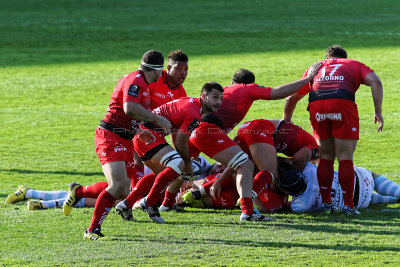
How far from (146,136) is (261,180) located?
1.57m

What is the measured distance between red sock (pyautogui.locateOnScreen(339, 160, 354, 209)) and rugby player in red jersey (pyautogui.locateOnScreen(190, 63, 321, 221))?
0.98 metres

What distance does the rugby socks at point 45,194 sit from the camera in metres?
10.1

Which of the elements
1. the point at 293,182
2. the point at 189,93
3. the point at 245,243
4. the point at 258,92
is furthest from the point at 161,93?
the point at 189,93

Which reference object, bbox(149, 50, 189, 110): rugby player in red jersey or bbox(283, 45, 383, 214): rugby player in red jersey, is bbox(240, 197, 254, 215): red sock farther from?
bbox(149, 50, 189, 110): rugby player in red jersey

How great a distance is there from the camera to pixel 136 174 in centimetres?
992

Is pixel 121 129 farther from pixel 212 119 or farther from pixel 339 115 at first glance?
pixel 339 115

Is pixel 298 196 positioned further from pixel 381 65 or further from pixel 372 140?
pixel 381 65

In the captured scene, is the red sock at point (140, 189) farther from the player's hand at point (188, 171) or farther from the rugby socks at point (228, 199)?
the rugby socks at point (228, 199)

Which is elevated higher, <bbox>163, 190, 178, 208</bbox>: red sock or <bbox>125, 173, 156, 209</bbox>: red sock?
<bbox>125, 173, 156, 209</bbox>: red sock

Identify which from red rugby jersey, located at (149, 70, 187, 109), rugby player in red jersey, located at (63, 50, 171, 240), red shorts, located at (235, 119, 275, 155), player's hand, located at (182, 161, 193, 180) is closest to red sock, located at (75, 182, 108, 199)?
player's hand, located at (182, 161, 193, 180)

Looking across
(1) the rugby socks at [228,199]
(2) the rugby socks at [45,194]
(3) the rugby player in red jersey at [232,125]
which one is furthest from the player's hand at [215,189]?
(2) the rugby socks at [45,194]

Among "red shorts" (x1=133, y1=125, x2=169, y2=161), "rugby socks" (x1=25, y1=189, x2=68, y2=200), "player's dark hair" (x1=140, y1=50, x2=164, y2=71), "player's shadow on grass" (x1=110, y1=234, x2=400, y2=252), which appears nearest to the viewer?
"player's shadow on grass" (x1=110, y1=234, x2=400, y2=252)

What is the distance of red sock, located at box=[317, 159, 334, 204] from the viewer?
9.02 m

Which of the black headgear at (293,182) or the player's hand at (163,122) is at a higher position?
the player's hand at (163,122)
